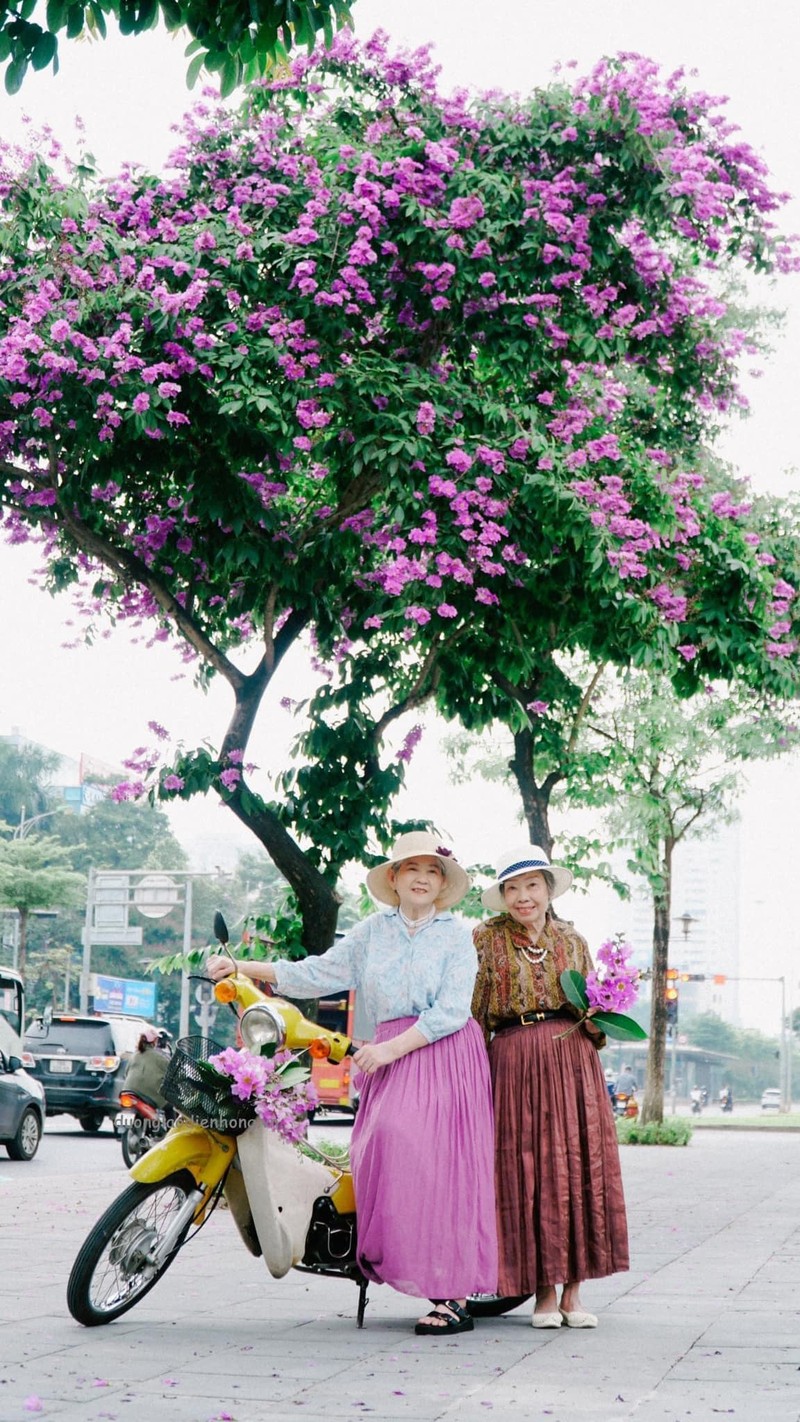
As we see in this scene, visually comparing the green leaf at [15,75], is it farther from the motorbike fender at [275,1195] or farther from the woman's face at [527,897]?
the motorbike fender at [275,1195]

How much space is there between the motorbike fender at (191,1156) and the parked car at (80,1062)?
20.0 m

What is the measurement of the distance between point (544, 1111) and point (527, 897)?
73cm

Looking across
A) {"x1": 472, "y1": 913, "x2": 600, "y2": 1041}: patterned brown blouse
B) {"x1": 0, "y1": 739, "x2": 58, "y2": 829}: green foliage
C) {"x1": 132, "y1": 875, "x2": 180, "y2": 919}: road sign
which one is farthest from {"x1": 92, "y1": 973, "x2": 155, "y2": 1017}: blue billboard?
{"x1": 472, "y1": 913, "x2": 600, "y2": 1041}: patterned brown blouse

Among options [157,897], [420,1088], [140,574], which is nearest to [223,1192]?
[420,1088]

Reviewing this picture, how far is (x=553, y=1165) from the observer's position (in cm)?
620

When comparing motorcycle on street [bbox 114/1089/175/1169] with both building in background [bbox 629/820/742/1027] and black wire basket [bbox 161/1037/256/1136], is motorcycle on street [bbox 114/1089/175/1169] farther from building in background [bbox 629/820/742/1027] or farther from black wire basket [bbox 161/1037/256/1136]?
building in background [bbox 629/820/742/1027]

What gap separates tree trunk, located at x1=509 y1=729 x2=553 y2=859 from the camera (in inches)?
638

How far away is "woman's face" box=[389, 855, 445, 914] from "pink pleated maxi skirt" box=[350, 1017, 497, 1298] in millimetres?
403

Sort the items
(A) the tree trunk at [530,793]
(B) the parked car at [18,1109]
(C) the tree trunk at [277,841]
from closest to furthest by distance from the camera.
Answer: (C) the tree trunk at [277,841] → (A) the tree trunk at [530,793] → (B) the parked car at [18,1109]

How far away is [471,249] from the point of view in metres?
10.9

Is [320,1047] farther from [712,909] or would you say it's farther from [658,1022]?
[712,909]

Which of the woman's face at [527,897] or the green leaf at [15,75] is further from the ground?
the green leaf at [15,75]

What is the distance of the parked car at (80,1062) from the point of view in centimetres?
2550

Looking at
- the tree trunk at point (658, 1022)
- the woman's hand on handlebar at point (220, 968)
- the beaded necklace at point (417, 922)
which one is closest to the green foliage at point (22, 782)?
the tree trunk at point (658, 1022)
